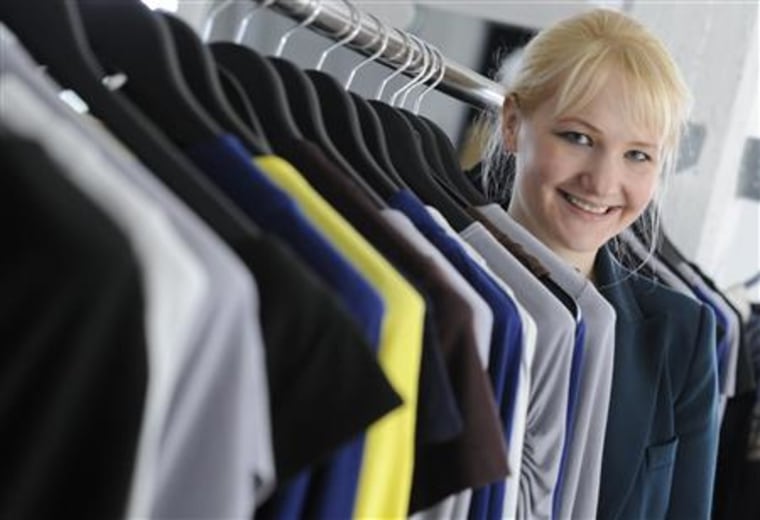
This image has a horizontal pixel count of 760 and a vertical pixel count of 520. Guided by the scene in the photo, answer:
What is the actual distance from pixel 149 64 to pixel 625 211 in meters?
0.66

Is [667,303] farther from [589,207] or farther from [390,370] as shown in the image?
[390,370]

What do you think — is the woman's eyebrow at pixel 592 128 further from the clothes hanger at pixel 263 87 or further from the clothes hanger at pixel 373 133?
the clothes hanger at pixel 263 87

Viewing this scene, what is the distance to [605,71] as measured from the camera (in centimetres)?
112

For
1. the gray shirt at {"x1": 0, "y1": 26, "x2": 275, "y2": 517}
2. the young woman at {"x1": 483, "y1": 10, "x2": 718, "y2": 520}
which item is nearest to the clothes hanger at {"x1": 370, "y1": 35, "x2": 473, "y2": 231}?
the young woman at {"x1": 483, "y1": 10, "x2": 718, "y2": 520}

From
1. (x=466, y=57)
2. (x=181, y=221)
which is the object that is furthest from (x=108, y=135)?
(x=466, y=57)

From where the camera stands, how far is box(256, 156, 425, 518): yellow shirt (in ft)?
1.88

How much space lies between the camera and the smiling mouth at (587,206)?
1.16 meters

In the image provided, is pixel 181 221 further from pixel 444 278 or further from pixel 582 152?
pixel 582 152

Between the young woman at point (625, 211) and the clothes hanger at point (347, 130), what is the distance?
0.34 m

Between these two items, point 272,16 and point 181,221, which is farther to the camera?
point 272,16

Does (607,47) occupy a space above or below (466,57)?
above

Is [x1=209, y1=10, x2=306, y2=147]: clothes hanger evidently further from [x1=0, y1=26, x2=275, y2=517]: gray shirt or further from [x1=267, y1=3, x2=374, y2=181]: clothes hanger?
[x1=0, y1=26, x2=275, y2=517]: gray shirt

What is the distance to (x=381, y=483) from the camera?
0.59 meters

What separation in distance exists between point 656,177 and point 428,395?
0.66 metres
